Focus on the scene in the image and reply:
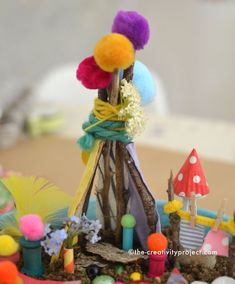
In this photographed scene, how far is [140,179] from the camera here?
1.89 ft

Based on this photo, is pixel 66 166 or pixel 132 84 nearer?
pixel 132 84

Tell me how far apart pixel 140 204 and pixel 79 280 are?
107 millimetres

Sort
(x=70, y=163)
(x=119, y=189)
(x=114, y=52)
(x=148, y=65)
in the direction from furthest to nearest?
1. (x=148, y=65)
2. (x=70, y=163)
3. (x=119, y=189)
4. (x=114, y=52)

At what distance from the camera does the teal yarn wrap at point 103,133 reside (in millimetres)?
545

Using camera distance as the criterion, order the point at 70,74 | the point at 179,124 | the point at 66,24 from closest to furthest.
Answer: the point at 179,124
the point at 70,74
the point at 66,24

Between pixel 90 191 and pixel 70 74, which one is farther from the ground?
pixel 70 74

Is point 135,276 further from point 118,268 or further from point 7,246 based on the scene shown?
point 7,246

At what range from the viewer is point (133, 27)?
500mm

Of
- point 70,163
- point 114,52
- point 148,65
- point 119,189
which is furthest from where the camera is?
point 148,65

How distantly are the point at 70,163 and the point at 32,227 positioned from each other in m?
0.48

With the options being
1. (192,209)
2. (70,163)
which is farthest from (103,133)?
(70,163)

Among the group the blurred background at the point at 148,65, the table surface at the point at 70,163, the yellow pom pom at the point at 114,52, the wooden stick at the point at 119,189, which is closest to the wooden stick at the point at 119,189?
the wooden stick at the point at 119,189

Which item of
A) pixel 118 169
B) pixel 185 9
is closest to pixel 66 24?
pixel 185 9

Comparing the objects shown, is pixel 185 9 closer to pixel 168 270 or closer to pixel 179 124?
pixel 179 124
